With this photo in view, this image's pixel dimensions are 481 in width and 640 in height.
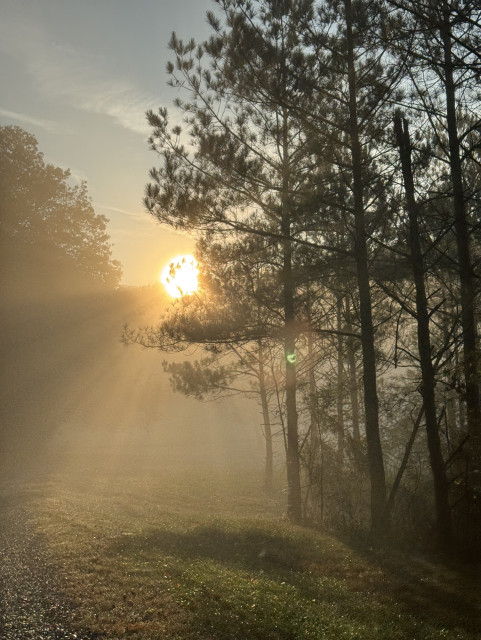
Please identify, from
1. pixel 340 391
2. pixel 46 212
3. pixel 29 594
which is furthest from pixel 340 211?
pixel 46 212

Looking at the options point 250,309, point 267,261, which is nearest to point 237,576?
point 250,309

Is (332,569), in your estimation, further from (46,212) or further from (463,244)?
(46,212)

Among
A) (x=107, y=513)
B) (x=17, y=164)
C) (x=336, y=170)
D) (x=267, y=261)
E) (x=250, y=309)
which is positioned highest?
(x=17, y=164)

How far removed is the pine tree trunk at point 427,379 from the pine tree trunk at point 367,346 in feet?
4.19

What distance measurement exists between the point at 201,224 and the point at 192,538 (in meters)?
6.50

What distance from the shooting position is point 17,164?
32750 millimetres

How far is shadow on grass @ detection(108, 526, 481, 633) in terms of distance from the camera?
22.4ft

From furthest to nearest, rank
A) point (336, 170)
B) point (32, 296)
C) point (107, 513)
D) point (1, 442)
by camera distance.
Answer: point (32, 296), point (1, 442), point (107, 513), point (336, 170)

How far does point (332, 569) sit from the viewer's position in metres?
8.54

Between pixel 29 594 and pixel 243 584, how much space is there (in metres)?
2.79

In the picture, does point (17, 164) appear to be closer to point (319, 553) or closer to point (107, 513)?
point (107, 513)

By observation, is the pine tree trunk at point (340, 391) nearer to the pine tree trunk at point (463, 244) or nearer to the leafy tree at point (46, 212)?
the pine tree trunk at point (463, 244)

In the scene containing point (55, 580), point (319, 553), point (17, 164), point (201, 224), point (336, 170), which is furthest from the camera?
point (17, 164)

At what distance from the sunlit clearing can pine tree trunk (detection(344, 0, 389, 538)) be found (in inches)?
180
